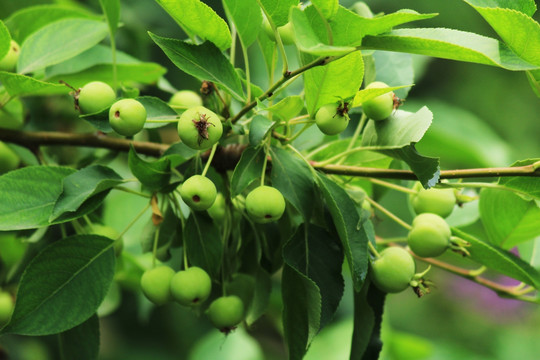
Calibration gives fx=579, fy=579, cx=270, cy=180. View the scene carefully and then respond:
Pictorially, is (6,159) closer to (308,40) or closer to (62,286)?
(62,286)

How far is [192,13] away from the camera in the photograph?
0.77 m

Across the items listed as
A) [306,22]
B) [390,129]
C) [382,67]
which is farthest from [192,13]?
[382,67]

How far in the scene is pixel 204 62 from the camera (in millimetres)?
811

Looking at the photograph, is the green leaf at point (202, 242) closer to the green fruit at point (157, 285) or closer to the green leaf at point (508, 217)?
the green fruit at point (157, 285)

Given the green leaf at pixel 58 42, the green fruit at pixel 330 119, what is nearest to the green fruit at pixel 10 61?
the green leaf at pixel 58 42

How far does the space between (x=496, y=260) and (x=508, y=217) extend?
0.39ft

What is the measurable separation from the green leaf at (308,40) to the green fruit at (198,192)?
0.80 ft

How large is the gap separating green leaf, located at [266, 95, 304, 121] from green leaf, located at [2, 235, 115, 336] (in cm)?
35

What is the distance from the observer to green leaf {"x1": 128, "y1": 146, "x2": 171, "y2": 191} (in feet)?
2.70

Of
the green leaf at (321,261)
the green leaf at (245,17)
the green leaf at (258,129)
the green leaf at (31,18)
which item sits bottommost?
the green leaf at (321,261)

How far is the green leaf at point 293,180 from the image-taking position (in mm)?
851

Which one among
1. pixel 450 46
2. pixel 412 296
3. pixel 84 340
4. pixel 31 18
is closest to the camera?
pixel 450 46

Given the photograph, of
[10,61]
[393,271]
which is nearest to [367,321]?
[393,271]

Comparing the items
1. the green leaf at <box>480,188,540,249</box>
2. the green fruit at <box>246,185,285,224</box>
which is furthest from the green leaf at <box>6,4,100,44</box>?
the green leaf at <box>480,188,540,249</box>
